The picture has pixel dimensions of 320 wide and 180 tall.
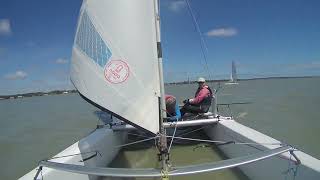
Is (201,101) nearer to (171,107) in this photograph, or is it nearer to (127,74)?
(171,107)

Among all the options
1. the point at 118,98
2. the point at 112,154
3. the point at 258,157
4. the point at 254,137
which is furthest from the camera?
the point at 112,154

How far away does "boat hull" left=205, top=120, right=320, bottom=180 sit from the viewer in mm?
3393

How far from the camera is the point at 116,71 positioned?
3625 millimetres

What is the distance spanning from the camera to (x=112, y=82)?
11.7ft

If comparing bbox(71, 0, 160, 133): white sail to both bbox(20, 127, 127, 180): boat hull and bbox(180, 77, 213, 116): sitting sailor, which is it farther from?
bbox(180, 77, 213, 116): sitting sailor

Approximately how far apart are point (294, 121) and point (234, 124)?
6.74 m

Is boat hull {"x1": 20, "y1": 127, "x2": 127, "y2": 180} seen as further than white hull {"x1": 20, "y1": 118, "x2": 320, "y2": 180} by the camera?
Yes

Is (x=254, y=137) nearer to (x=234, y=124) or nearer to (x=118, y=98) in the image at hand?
(x=234, y=124)

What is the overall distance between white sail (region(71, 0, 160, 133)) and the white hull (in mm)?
1058

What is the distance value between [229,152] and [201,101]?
1.72 metres

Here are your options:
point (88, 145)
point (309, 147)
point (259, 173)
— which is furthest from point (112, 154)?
point (309, 147)

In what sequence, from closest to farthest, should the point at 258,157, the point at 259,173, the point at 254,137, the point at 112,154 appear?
1. the point at 258,157
2. the point at 259,173
3. the point at 254,137
4. the point at 112,154

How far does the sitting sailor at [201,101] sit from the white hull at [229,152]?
1.53 ft

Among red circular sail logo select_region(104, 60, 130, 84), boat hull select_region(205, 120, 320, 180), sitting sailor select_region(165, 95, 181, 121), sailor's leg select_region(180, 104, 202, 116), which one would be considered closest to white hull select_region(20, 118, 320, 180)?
boat hull select_region(205, 120, 320, 180)
